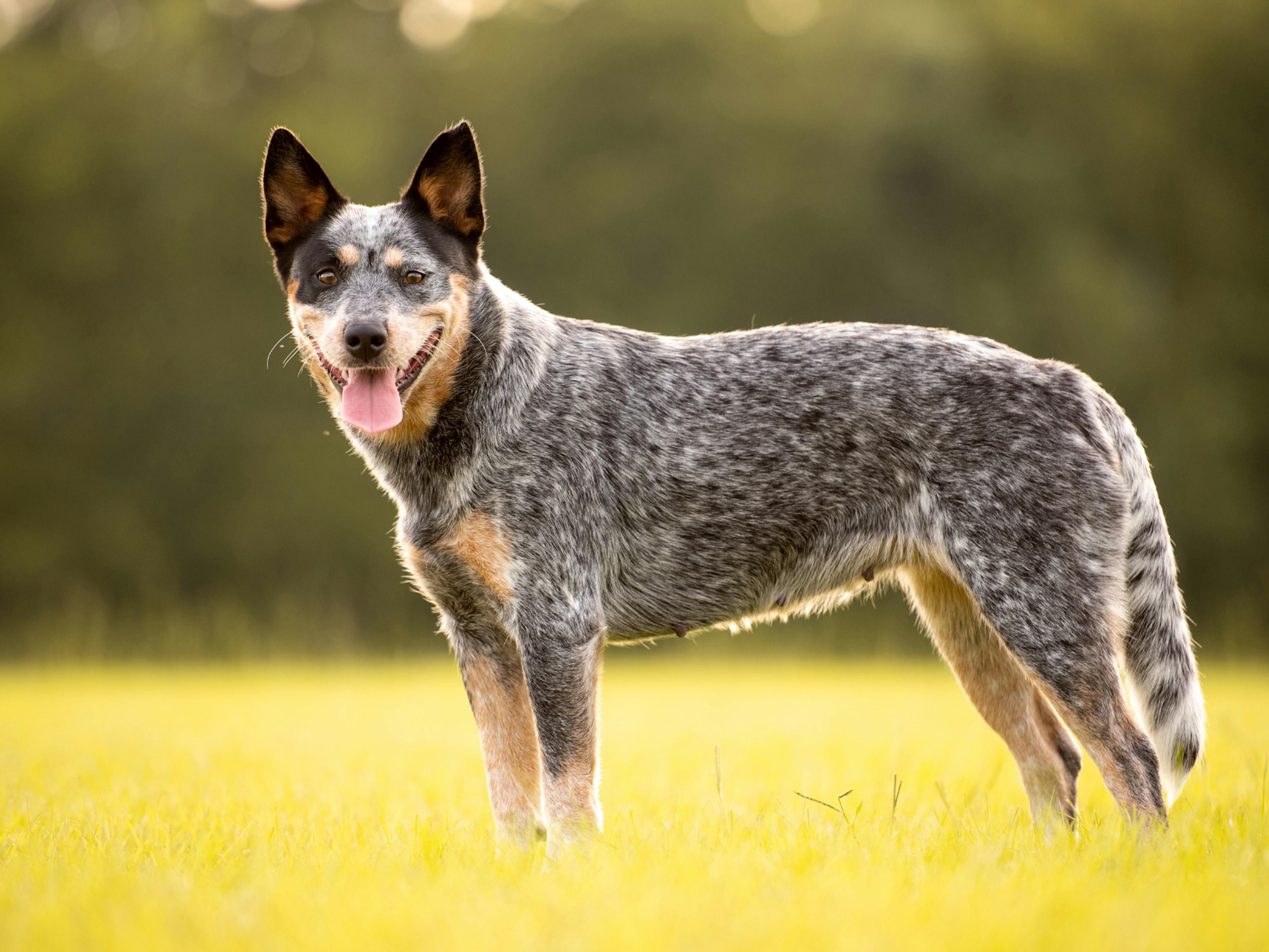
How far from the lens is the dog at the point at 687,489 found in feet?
11.7

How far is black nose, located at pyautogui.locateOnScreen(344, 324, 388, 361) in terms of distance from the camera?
11.4 feet

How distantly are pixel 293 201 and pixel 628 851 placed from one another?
262cm

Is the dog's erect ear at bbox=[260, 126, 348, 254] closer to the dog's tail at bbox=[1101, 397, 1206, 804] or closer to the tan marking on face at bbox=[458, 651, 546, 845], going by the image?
the tan marking on face at bbox=[458, 651, 546, 845]

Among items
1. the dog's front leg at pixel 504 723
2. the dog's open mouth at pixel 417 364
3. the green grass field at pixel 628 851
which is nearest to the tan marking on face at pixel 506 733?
the dog's front leg at pixel 504 723

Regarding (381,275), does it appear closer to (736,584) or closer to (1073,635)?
(736,584)

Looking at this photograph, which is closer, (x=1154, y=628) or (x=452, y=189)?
(x=1154, y=628)

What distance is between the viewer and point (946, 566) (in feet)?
12.1

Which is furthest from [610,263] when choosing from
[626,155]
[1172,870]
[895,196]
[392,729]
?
[1172,870]

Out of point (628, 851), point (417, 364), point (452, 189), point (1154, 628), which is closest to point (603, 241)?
point (452, 189)

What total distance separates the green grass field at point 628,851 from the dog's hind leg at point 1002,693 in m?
0.17

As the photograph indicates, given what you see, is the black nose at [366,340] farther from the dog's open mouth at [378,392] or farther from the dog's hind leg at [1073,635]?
the dog's hind leg at [1073,635]

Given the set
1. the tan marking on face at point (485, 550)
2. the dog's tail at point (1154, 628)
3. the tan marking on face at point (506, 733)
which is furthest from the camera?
the tan marking on face at point (506, 733)

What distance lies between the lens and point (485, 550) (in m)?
3.57

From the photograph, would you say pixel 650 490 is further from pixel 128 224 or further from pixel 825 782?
pixel 128 224
